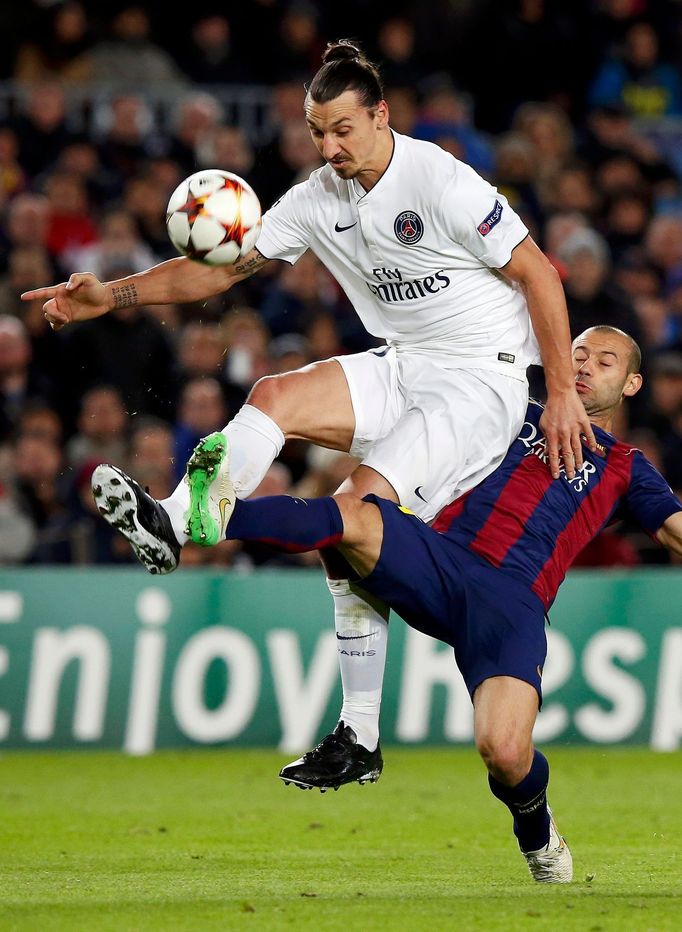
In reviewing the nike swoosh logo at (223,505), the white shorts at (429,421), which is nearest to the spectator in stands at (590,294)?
the white shorts at (429,421)

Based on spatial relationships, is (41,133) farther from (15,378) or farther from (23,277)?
(15,378)

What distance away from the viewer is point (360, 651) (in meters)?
6.84

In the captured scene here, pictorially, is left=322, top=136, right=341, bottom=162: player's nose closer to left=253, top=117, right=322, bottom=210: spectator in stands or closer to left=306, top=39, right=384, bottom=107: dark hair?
left=306, top=39, right=384, bottom=107: dark hair

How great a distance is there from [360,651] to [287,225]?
1.75 metres

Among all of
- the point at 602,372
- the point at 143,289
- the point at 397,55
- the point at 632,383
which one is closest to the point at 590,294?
the point at 397,55

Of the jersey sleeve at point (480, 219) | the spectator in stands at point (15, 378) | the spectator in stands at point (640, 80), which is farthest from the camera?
the spectator in stands at point (640, 80)

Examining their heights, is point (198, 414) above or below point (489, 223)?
below

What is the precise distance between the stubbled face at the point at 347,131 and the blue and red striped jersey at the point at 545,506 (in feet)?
4.12

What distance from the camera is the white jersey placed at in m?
6.48

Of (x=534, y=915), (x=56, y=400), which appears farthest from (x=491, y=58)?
(x=534, y=915)

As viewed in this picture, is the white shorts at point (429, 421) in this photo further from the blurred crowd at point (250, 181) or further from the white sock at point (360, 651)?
the blurred crowd at point (250, 181)

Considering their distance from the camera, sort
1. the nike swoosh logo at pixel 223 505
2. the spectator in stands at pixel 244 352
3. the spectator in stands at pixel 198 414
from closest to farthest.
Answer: the nike swoosh logo at pixel 223 505 < the spectator in stands at pixel 198 414 < the spectator in stands at pixel 244 352

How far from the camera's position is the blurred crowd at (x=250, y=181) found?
11188 mm

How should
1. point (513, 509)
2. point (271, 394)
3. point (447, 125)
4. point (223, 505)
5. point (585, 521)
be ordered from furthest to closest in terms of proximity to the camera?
point (447, 125) < point (585, 521) < point (513, 509) < point (271, 394) < point (223, 505)
